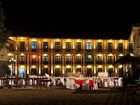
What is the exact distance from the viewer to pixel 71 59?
8506 centimetres

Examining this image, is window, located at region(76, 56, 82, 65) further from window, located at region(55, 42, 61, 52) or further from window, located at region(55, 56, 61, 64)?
window, located at region(55, 42, 61, 52)

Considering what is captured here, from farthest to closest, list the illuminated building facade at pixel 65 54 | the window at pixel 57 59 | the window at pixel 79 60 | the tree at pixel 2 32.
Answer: the window at pixel 79 60 < the window at pixel 57 59 < the illuminated building facade at pixel 65 54 < the tree at pixel 2 32

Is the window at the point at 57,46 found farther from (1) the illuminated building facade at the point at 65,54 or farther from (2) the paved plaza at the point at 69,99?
(2) the paved plaza at the point at 69,99

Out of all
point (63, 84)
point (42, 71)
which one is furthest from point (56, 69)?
point (63, 84)

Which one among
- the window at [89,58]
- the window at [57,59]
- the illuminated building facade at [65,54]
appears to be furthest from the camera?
the window at [89,58]

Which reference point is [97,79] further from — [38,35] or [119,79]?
[38,35]

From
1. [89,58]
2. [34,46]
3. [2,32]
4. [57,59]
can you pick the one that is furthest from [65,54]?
[2,32]

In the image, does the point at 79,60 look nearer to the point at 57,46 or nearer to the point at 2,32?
the point at 57,46

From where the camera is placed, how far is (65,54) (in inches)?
3337

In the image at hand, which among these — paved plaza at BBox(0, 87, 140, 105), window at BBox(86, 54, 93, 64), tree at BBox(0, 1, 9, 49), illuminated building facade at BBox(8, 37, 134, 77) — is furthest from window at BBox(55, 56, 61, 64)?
paved plaza at BBox(0, 87, 140, 105)

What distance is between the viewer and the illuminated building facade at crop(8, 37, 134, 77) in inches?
3248

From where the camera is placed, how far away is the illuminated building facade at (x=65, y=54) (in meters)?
82.5

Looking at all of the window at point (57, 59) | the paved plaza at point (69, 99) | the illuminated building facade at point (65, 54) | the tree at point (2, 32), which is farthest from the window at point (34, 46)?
the paved plaza at point (69, 99)

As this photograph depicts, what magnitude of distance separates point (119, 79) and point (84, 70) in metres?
52.3
